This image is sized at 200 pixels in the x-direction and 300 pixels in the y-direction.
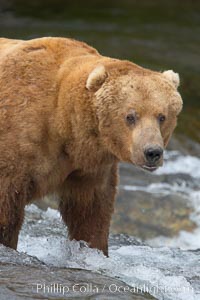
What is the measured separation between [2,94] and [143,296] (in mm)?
1995

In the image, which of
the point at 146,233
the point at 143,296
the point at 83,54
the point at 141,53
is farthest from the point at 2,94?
the point at 141,53

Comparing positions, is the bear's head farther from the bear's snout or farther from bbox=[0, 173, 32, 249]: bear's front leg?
bbox=[0, 173, 32, 249]: bear's front leg

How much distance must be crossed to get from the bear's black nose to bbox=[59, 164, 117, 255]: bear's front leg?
0.85 m

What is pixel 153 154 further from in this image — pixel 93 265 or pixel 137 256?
pixel 137 256

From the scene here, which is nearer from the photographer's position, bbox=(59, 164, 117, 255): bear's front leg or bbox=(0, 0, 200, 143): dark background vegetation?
bbox=(59, 164, 117, 255): bear's front leg

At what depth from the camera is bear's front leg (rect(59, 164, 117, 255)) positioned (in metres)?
7.24

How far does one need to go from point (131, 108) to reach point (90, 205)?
125cm

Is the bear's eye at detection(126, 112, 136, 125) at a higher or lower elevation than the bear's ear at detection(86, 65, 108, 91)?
lower

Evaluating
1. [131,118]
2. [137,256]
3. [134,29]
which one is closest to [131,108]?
[131,118]

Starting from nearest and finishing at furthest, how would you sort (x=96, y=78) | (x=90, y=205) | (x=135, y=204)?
(x=96, y=78) → (x=90, y=205) → (x=135, y=204)

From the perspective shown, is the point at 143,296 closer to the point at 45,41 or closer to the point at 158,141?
the point at 158,141

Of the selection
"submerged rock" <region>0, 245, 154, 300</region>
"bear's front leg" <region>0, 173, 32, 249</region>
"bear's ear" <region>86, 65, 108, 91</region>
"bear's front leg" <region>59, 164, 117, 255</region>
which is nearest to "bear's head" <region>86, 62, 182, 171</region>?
"bear's ear" <region>86, 65, 108, 91</region>

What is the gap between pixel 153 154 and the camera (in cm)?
629

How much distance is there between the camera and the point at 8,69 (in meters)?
7.06
